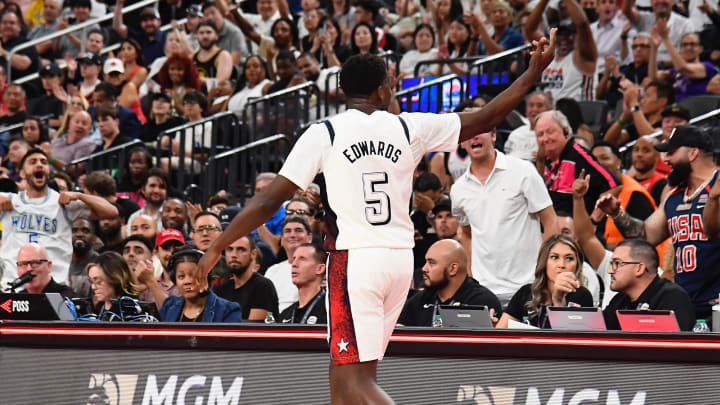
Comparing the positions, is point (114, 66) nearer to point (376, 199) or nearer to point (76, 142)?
point (76, 142)

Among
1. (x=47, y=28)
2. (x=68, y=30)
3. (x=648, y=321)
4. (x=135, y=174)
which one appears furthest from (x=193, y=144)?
(x=648, y=321)

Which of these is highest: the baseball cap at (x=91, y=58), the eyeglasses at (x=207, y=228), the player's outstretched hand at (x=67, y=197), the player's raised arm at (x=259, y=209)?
the baseball cap at (x=91, y=58)

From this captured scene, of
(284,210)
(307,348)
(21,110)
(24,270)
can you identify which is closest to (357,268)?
(307,348)

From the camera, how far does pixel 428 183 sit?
36.6ft

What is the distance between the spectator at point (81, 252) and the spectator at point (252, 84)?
151 inches

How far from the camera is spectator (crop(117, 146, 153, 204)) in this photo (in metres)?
12.8

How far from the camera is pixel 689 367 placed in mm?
5648

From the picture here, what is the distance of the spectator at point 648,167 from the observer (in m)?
10.6

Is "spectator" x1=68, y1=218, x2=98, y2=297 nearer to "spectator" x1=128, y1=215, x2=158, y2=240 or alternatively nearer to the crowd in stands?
the crowd in stands

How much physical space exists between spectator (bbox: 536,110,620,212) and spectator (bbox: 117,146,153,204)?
4.80 m

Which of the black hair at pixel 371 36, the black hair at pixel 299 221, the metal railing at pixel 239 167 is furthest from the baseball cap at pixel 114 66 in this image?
the black hair at pixel 299 221

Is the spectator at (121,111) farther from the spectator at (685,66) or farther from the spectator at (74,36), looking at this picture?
the spectator at (685,66)

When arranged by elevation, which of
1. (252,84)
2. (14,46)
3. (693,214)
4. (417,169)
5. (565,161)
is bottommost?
(693,214)

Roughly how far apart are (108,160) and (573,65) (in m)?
5.50
